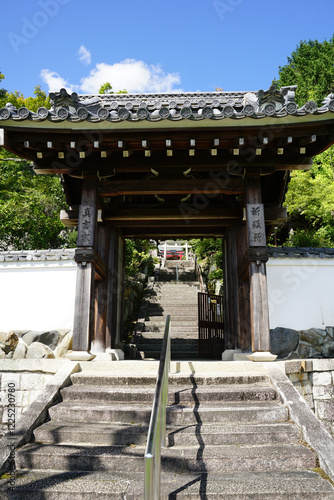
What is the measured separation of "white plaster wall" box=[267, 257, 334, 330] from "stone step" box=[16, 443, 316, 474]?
14.6 ft

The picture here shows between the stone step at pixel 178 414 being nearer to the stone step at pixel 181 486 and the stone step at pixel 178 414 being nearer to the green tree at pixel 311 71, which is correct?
the stone step at pixel 181 486

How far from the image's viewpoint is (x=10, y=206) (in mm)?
14266

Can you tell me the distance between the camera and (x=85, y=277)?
6230 mm

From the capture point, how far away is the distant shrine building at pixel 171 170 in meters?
5.85

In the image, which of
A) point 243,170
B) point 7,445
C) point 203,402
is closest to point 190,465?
point 203,402

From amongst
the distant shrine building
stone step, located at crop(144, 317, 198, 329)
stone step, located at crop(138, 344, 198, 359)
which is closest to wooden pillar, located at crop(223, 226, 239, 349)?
the distant shrine building

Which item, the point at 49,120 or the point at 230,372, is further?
the point at 49,120

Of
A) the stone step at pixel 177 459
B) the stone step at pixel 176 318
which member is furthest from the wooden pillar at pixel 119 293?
the stone step at pixel 177 459

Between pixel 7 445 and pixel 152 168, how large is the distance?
483 centimetres

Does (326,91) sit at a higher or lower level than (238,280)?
higher

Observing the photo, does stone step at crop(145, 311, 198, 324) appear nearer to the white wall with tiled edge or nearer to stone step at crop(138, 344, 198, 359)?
stone step at crop(138, 344, 198, 359)

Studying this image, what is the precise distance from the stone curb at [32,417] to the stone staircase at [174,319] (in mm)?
5676

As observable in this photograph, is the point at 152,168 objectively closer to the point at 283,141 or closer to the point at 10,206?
the point at 283,141

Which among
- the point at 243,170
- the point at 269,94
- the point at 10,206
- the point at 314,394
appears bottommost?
the point at 314,394
